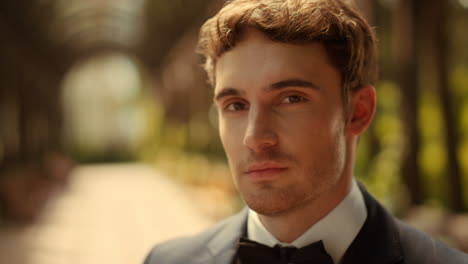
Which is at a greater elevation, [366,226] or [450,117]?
[450,117]

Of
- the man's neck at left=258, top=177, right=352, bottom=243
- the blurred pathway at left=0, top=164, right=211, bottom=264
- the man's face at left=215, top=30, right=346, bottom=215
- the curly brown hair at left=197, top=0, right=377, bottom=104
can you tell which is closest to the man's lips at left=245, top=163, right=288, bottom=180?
the man's face at left=215, top=30, right=346, bottom=215

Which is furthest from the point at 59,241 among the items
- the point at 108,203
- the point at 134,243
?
the point at 108,203

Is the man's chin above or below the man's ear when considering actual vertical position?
below

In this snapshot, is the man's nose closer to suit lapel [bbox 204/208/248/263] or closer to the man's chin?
the man's chin

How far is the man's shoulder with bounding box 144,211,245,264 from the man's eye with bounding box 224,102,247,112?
48 cm

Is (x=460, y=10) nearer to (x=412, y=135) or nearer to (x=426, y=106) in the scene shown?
(x=426, y=106)

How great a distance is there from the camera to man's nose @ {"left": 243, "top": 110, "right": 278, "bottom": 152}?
1.50 meters

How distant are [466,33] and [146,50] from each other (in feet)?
Answer: 66.8

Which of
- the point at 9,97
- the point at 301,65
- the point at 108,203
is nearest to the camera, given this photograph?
the point at 301,65

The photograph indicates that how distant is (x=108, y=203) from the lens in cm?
1134

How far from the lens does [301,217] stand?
Answer: 159 centimetres

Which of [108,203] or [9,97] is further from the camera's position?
[9,97]

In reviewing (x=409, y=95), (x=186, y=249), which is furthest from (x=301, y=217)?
(x=409, y=95)

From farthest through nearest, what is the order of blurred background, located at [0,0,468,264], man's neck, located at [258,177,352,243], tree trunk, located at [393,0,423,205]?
blurred background, located at [0,0,468,264] → tree trunk, located at [393,0,423,205] → man's neck, located at [258,177,352,243]
